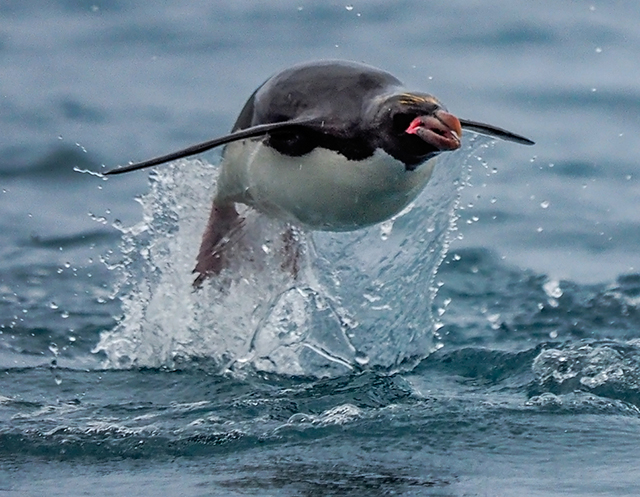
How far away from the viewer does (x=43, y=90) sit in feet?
31.8

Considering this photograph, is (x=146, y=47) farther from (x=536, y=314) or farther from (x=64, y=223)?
(x=536, y=314)

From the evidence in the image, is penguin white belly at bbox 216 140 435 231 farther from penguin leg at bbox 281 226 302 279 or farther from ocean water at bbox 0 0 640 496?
ocean water at bbox 0 0 640 496

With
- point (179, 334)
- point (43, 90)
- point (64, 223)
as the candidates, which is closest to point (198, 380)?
Answer: point (179, 334)

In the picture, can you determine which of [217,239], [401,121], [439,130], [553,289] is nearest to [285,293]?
[217,239]

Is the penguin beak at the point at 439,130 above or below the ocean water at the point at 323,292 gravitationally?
above

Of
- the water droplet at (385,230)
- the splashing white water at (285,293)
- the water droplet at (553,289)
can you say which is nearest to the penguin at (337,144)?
the splashing white water at (285,293)

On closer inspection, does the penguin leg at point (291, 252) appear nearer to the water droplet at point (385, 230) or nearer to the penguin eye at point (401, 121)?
the water droplet at point (385, 230)

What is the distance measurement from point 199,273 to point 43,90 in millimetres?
4940

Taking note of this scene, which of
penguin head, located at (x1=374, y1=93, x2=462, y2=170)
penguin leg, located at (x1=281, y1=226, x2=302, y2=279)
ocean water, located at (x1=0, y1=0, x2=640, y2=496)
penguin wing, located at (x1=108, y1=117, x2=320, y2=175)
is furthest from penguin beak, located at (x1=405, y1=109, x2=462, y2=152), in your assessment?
penguin leg, located at (x1=281, y1=226, x2=302, y2=279)

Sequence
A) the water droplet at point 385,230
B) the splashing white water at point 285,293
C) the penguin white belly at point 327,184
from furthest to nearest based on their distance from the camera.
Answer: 1. the water droplet at point 385,230
2. the splashing white water at point 285,293
3. the penguin white belly at point 327,184

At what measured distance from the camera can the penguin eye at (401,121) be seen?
3.95 metres

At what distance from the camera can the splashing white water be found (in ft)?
16.4

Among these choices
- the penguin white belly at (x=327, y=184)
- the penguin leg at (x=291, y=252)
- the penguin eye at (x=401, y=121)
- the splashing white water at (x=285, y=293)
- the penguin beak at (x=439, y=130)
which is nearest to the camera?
the penguin beak at (x=439, y=130)

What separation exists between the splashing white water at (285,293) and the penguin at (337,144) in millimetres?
513
